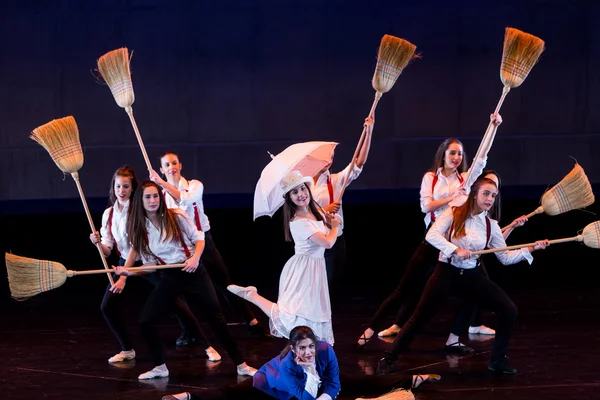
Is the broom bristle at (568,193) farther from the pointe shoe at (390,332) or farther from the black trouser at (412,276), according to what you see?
the pointe shoe at (390,332)

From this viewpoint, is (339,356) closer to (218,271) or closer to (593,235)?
(218,271)

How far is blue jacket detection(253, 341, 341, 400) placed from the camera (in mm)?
4793

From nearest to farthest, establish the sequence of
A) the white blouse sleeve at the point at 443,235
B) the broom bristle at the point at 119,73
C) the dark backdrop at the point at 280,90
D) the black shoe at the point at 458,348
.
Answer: the white blouse sleeve at the point at 443,235 → the black shoe at the point at 458,348 → the broom bristle at the point at 119,73 → the dark backdrop at the point at 280,90

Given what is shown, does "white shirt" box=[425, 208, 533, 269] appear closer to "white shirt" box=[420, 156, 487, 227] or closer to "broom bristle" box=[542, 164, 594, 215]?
"broom bristle" box=[542, 164, 594, 215]

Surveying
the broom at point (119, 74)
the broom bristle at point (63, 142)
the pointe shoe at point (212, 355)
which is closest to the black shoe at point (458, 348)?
the pointe shoe at point (212, 355)

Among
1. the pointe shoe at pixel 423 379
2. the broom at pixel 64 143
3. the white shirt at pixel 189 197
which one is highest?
the broom at pixel 64 143

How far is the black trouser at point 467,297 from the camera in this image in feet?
18.2

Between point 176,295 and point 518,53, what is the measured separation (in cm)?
258

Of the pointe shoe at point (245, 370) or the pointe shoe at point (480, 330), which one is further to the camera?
the pointe shoe at point (480, 330)

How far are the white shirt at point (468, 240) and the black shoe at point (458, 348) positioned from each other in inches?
32.1

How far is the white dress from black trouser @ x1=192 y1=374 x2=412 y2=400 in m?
0.26

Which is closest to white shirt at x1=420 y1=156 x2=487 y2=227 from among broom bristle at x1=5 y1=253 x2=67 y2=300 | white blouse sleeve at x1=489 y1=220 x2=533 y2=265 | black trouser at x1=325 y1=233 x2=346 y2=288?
black trouser at x1=325 y1=233 x2=346 y2=288

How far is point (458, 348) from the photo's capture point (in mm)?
6301

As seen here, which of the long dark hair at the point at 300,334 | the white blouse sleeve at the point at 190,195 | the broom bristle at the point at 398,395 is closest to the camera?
the long dark hair at the point at 300,334
